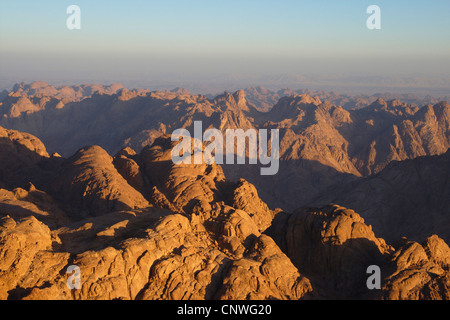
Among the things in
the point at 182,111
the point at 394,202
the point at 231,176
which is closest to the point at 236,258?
the point at 394,202

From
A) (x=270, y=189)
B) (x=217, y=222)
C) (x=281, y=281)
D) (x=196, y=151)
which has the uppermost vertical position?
(x=196, y=151)

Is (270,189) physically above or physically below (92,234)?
below

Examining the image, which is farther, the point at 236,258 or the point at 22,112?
the point at 22,112

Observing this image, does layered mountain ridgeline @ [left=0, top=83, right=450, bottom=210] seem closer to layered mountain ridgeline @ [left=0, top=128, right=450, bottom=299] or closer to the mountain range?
the mountain range

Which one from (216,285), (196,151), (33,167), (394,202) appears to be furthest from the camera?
(394,202)

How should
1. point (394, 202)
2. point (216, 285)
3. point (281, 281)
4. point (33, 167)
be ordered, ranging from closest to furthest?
point (216, 285), point (281, 281), point (33, 167), point (394, 202)

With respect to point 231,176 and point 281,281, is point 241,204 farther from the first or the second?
point 231,176
